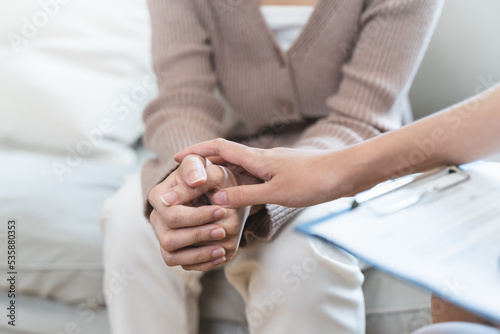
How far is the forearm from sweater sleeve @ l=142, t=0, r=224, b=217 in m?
0.27

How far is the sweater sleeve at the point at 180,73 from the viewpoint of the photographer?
787mm

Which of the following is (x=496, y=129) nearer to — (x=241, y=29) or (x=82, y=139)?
(x=241, y=29)

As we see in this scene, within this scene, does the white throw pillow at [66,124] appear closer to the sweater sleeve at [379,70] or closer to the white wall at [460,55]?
the sweater sleeve at [379,70]

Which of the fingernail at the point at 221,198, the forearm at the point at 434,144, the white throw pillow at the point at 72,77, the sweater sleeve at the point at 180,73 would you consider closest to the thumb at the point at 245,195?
the fingernail at the point at 221,198

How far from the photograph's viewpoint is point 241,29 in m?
0.81

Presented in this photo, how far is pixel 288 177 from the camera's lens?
1.88ft

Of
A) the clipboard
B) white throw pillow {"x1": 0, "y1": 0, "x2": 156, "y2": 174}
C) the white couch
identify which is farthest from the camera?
white throw pillow {"x1": 0, "y1": 0, "x2": 156, "y2": 174}

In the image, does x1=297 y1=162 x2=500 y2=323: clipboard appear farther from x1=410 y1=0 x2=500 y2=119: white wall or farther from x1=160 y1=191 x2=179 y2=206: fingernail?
x1=410 y1=0 x2=500 y2=119: white wall

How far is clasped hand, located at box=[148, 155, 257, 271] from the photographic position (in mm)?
562

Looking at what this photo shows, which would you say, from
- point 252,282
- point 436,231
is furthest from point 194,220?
point 436,231

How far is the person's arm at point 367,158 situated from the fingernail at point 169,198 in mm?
46

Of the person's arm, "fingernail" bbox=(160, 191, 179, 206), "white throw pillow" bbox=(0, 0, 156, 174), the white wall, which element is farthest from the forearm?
"white throw pillow" bbox=(0, 0, 156, 174)

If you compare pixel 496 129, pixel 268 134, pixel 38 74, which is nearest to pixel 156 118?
pixel 268 134

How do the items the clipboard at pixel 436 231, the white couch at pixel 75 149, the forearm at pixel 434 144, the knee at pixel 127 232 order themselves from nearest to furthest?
the clipboard at pixel 436 231, the forearm at pixel 434 144, the knee at pixel 127 232, the white couch at pixel 75 149
